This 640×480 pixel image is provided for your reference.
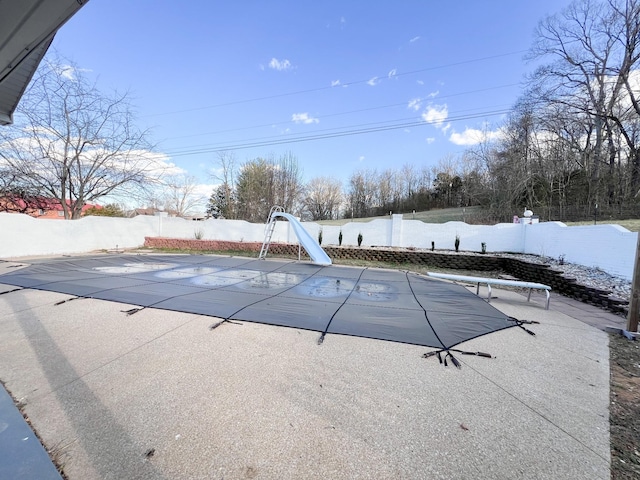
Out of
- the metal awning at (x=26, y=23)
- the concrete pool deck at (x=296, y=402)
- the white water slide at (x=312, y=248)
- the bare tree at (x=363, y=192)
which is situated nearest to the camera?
the metal awning at (x=26, y=23)

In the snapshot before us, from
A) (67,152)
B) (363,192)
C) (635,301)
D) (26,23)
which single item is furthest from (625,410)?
(363,192)

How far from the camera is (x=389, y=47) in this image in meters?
12.3

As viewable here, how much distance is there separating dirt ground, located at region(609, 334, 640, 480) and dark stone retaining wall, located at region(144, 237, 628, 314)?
208cm

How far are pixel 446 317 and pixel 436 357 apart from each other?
4.21 feet

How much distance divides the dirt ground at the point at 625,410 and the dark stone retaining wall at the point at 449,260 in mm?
2084

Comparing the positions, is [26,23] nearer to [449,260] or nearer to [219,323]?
[219,323]

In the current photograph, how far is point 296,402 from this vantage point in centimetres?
201

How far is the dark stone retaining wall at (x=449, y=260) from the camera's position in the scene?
5.23 m

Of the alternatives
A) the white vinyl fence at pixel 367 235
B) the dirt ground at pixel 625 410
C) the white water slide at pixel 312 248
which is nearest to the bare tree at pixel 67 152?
the white vinyl fence at pixel 367 235

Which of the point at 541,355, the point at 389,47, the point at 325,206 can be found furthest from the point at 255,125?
the point at 541,355

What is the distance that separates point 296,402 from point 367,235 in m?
10.4

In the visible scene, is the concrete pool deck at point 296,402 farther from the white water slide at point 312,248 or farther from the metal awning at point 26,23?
the white water slide at point 312,248

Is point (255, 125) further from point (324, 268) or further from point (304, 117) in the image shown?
point (324, 268)

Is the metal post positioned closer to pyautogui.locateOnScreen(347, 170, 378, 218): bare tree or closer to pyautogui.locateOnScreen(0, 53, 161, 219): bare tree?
pyautogui.locateOnScreen(0, 53, 161, 219): bare tree
